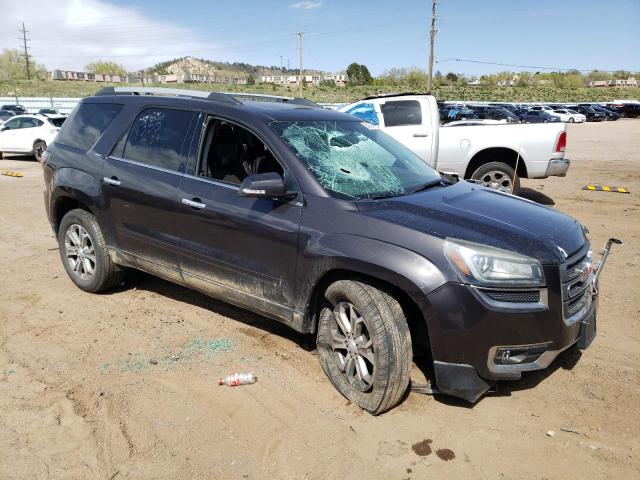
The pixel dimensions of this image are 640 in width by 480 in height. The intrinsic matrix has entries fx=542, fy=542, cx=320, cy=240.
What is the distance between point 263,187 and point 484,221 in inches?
55.4

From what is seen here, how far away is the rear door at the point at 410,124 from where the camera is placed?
31.0 feet

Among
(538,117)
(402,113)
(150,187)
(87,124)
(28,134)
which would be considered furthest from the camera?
(538,117)

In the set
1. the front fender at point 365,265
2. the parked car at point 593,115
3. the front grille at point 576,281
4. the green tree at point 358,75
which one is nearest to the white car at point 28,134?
the front fender at point 365,265

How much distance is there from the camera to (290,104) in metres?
4.74

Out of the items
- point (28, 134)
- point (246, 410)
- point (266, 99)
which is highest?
point (266, 99)

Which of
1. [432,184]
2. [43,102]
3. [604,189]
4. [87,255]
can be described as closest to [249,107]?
[432,184]

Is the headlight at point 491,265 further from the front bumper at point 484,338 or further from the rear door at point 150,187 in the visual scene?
the rear door at point 150,187

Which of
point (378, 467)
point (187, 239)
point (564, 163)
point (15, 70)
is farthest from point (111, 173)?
point (15, 70)

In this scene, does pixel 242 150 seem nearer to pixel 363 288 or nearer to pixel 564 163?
pixel 363 288

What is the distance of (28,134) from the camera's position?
17.7m

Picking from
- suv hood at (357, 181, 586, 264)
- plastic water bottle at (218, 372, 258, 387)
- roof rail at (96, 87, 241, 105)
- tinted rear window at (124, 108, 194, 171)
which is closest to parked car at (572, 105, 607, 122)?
suv hood at (357, 181, 586, 264)

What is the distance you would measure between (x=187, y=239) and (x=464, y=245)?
2161mm

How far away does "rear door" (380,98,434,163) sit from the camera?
944 centimetres

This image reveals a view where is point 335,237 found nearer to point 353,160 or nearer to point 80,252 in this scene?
point 353,160
